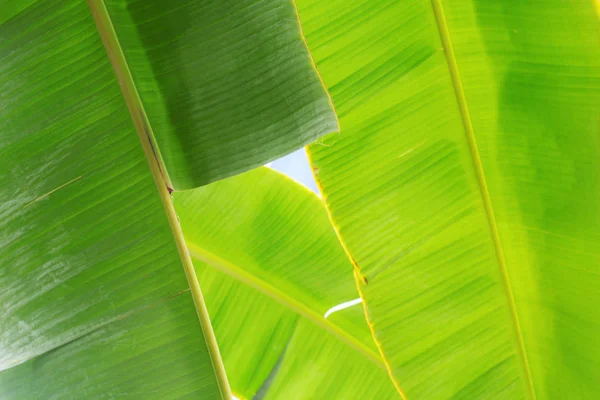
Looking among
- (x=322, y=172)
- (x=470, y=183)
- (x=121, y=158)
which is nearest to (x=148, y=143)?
(x=121, y=158)

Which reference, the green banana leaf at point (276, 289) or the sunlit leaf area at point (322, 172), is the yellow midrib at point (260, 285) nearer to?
the green banana leaf at point (276, 289)

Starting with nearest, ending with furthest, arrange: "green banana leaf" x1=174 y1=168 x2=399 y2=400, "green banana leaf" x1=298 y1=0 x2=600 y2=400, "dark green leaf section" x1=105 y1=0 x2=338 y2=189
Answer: "dark green leaf section" x1=105 y1=0 x2=338 y2=189 < "green banana leaf" x1=298 y1=0 x2=600 y2=400 < "green banana leaf" x1=174 y1=168 x2=399 y2=400

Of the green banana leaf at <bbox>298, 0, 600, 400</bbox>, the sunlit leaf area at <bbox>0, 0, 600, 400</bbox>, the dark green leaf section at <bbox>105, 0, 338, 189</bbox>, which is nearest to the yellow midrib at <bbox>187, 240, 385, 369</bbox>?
the sunlit leaf area at <bbox>0, 0, 600, 400</bbox>

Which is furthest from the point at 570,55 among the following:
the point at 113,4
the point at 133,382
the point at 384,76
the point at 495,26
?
the point at 133,382

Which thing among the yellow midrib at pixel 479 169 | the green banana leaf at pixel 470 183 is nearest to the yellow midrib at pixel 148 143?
the green banana leaf at pixel 470 183

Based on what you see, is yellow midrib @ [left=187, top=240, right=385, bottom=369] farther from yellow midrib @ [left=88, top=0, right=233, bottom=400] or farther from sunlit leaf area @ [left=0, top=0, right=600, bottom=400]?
yellow midrib @ [left=88, top=0, right=233, bottom=400]

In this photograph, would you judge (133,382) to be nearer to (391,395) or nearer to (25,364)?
(25,364)
